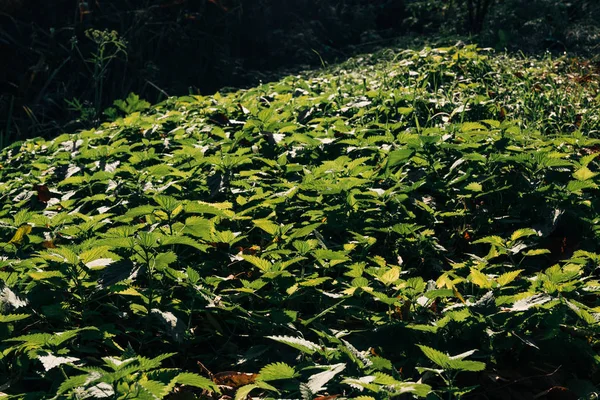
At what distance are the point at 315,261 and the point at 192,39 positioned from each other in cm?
705

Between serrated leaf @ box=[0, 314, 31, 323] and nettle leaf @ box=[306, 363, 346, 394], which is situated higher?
nettle leaf @ box=[306, 363, 346, 394]

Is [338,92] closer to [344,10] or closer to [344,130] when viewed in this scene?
[344,130]

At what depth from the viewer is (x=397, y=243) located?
2686 millimetres

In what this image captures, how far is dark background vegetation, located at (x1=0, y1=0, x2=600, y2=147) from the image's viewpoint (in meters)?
7.30

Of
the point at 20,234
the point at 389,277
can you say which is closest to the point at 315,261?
the point at 389,277

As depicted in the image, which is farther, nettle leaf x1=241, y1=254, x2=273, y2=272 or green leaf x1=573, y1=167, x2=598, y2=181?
green leaf x1=573, y1=167, x2=598, y2=181

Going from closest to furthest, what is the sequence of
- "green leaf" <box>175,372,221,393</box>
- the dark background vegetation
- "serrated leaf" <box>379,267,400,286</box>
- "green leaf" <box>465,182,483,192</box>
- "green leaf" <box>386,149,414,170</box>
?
1. "green leaf" <box>175,372,221,393</box>
2. "serrated leaf" <box>379,267,400,286</box>
3. "green leaf" <box>465,182,483,192</box>
4. "green leaf" <box>386,149,414,170</box>
5. the dark background vegetation

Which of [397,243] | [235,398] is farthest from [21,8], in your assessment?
[235,398]

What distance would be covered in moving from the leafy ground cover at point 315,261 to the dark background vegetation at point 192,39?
3.16 metres

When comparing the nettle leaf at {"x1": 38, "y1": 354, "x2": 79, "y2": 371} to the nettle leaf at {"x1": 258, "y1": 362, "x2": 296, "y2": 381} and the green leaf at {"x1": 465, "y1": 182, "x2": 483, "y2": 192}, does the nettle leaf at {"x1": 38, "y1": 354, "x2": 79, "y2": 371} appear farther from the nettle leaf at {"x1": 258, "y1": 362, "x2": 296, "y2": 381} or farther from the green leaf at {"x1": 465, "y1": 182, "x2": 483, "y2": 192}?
the green leaf at {"x1": 465, "y1": 182, "x2": 483, "y2": 192}

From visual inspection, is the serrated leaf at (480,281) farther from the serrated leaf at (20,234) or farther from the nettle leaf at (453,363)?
the serrated leaf at (20,234)

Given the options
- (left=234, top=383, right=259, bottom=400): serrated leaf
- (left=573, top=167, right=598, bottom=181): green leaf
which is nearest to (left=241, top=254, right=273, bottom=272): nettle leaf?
(left=234, top=383, right=259, bottom=400): serrated leaf

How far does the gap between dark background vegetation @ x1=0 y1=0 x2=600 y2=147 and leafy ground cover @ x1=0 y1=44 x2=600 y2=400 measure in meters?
3.16

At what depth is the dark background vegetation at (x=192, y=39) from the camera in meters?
7.30
